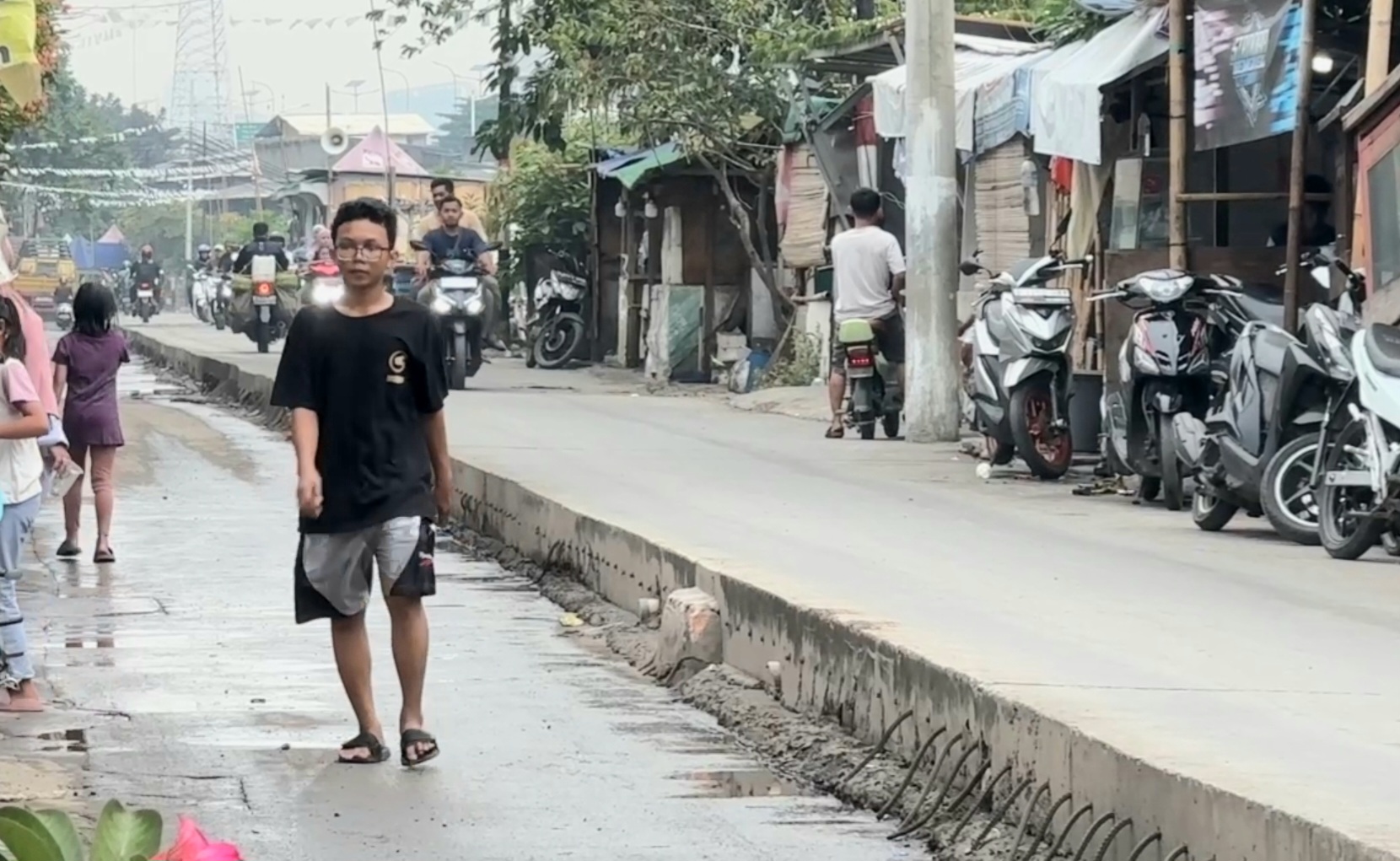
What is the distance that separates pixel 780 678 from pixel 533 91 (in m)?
20.3

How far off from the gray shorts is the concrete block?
5.83 feet

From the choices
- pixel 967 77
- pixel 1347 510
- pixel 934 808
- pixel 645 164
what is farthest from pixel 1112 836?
pixel 645 164

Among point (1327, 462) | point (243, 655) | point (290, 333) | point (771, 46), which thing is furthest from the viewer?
point (771, 46)

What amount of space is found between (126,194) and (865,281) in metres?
80.0

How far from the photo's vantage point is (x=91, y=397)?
1195 centimetres

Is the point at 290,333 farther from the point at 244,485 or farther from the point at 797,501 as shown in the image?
the point at 244,485

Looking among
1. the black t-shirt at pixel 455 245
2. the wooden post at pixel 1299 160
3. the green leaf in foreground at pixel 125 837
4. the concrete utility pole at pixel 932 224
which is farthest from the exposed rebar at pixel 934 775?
the black t-shirt at pixel 455 245

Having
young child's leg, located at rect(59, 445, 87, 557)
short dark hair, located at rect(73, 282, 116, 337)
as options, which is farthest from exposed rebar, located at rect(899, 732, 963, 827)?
short dark hair, located at rect(73, 282, 116, 337)

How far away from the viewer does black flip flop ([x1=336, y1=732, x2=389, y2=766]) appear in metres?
6.91

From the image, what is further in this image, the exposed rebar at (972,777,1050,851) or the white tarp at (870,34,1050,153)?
the white tarp at (870,34,1050,153)

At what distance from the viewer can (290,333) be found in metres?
7.05

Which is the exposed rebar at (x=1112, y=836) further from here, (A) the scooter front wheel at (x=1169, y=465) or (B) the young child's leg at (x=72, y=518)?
(B) the young child's leg at (x=72, y=518)

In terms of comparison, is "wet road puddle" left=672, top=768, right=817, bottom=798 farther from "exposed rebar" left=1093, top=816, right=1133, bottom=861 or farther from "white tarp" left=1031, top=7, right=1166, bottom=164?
"white tarp" left=1031, top=7, right=1166, bottom=164

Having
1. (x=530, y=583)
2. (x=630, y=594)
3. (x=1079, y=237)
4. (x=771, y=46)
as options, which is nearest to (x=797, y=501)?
(x=530, y=583)
